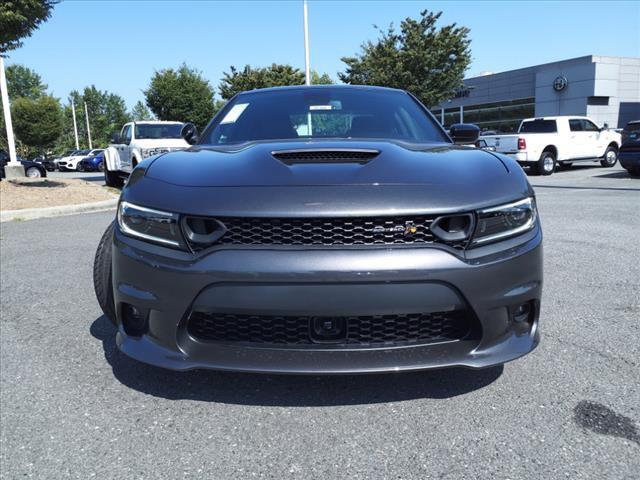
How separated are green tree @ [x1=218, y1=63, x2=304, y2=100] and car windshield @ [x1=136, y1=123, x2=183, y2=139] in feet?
63.3

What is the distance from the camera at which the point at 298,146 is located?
2529 mm

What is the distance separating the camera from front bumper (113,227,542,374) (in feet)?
6.09

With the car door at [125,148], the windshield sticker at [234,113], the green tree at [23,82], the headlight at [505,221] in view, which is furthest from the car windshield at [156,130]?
the green tree at [23,82]

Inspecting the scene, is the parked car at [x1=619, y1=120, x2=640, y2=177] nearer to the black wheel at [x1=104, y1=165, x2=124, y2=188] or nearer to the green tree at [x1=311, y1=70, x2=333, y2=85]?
the black wheel at [x1=104, y1=165, x2=124, y2=188]

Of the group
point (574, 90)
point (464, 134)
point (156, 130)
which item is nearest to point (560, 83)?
point (574, 90)

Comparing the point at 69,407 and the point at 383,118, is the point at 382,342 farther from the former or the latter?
the point at 383,118

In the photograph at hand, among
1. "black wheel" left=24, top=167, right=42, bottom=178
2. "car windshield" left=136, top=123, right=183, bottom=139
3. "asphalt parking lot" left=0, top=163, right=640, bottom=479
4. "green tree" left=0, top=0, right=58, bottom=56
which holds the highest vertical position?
"green tree" left=0, top=0, right=58, bottom=56

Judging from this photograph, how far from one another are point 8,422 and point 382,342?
159 centimetres

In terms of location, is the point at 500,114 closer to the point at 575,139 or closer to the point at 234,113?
the point at 575,139

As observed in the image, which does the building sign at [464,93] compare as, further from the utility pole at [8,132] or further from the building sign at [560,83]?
the utility pole at [8,132]

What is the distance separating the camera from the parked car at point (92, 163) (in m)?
33.2

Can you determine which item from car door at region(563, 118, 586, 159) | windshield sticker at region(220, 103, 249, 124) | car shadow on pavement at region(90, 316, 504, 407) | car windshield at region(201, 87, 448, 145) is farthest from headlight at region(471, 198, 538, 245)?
car door at region(563, 118, 586, 159)

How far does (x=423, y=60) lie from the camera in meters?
26.3

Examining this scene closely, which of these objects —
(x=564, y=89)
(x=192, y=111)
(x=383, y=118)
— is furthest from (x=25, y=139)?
(x=383, y=118)
